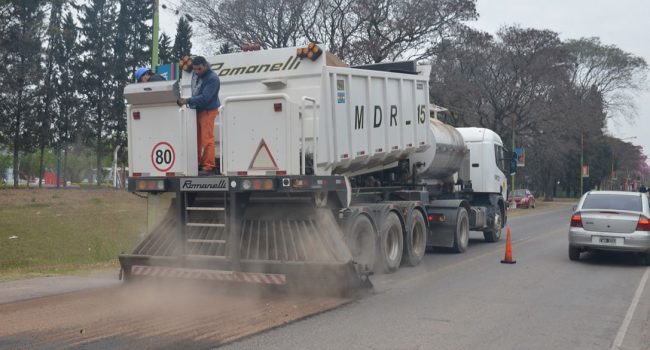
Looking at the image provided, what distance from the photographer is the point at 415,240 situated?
12.3 meters

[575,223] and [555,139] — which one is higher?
[555,139]

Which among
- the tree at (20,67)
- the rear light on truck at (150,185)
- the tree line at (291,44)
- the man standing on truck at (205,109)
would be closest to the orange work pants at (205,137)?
the man standing on truck at (205,109)

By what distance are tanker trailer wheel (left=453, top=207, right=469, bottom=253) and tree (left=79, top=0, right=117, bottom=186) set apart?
126 feet

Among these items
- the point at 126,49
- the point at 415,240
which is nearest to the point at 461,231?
the point at 415,240

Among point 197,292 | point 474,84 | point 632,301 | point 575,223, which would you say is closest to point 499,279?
point 632,301

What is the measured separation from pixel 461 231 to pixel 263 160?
7769 mm

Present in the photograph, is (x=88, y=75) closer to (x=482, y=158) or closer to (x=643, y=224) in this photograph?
(x=482, y=158)

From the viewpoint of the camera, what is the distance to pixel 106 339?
6039 mm

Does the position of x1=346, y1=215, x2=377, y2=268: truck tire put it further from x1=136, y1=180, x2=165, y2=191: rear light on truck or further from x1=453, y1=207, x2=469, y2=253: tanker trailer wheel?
x1=453, y1=207, x2=469, y2=253: tanker trailer wheel

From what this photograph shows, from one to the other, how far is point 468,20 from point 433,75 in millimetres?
3674

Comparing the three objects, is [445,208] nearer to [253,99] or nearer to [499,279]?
[499,279]

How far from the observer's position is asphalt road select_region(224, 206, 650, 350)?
621cm

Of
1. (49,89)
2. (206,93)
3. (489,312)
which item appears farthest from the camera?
(49,89)

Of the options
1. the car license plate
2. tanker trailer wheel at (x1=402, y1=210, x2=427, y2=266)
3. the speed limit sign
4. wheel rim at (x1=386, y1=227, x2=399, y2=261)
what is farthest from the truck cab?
the speed limit sign
